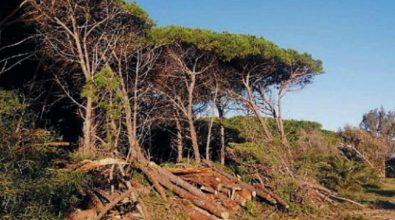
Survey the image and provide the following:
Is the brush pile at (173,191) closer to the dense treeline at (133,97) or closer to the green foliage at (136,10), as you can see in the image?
the dense treeline at (133,97)

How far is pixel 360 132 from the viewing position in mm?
27219

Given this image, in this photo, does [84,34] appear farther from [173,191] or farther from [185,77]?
[185,77]

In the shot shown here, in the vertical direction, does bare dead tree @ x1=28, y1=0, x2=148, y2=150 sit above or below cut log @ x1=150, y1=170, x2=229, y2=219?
above

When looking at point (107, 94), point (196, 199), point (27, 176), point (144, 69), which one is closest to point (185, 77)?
point (144, 69)

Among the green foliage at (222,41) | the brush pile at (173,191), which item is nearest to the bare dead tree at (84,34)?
the green foliage at (222,41)

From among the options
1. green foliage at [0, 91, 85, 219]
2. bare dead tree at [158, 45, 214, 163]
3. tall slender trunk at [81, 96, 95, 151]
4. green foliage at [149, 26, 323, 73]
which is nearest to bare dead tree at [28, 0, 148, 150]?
tall slender trunk at [81, 96, 95, 151]

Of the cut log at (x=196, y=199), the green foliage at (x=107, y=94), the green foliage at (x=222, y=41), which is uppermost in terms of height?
the green foliage at (x=222, y=41)

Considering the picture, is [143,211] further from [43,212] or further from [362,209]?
[362,209]

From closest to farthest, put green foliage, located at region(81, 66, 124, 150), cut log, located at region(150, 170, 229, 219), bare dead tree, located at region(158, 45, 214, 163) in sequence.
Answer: cut log, located at region(150, 170, 229, 219)
green foliage, located at region(81, 66, 124, 150)
bare dead tree, located at region(158, 45, 214, 163)

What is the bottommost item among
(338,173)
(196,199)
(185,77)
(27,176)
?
(196,199)

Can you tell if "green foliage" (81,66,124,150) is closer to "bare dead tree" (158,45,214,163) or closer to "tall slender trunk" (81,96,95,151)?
"tall slender trunk" (81,96,95,151)

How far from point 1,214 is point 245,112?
14.0m

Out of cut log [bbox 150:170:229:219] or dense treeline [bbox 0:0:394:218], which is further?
cut log [bbox 150:170:229:219]

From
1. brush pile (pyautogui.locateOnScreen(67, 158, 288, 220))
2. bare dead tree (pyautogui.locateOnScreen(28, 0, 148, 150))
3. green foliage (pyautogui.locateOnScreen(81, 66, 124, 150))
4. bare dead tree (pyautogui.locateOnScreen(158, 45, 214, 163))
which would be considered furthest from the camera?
bare dead tree (pyautogui.locateOnScreen(158, 45, 214, 163))
